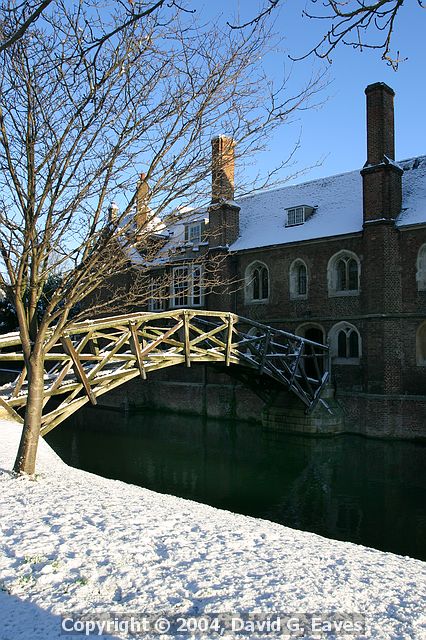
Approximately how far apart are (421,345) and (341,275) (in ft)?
14.0

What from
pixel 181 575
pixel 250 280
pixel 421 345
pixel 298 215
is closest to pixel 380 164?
pixel 298 215

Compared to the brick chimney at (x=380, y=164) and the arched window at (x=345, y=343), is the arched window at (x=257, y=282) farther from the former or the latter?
the brick chimney at (x=380, y=164)

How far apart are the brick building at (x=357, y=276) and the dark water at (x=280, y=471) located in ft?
6.47

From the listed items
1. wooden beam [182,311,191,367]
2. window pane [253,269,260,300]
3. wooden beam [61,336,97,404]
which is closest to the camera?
wooden beam [61,336,97,404]

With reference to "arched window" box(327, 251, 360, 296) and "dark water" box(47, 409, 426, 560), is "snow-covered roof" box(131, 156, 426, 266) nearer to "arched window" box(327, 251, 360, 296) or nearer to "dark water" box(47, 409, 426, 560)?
"arched window" box(327, 251, 360, 296)

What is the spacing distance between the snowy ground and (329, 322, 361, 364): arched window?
1562 cm

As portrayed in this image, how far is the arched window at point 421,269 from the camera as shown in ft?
64.0

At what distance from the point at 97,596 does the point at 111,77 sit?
612cm

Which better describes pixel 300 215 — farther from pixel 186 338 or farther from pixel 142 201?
pixel 142 201

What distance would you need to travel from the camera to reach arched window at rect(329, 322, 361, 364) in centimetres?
2116

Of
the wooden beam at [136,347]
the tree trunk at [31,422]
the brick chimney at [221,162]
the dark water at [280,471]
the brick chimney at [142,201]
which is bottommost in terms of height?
the dark water at [280,471]

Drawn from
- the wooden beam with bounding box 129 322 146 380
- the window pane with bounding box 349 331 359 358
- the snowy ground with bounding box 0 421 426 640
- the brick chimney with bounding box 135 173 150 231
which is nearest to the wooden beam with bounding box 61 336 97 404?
the wooden beam with bounding box 129 322 146 380

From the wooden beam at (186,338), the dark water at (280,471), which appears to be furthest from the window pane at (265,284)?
the wooden beam at (186,338)

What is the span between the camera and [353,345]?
2136 centimetres
